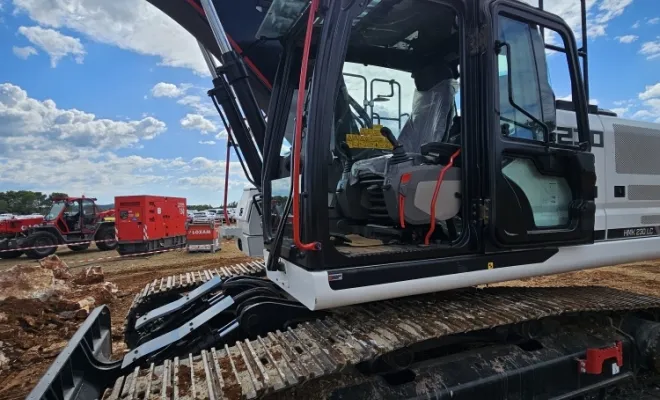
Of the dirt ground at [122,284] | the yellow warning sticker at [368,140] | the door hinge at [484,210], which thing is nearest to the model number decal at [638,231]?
the door hinge at [484,210]

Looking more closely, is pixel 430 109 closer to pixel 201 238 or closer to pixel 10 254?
pixel 201 238

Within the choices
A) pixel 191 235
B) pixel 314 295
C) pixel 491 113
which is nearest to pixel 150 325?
pixel 314 295

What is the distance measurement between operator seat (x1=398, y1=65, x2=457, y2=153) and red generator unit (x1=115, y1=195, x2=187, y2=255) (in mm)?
13718

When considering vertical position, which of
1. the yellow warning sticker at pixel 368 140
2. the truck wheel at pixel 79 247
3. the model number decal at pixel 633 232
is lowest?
the truck wheel at pixel 79 247

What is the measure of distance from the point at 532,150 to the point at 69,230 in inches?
729

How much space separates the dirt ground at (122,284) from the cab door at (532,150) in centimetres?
402

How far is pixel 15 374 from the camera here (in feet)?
14.8

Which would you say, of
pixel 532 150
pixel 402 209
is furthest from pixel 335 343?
pixel 532 150

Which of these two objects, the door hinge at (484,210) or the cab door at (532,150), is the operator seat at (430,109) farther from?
the door hinge at (484,210)

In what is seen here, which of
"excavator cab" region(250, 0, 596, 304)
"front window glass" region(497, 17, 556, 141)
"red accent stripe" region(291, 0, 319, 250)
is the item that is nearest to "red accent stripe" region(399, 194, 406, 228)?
"excavator cab" region(250, 0, 596, 304)

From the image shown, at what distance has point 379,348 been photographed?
2.10 meters

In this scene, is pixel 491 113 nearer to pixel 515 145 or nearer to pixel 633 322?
pixel 515 145

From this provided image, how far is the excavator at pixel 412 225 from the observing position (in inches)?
86.7

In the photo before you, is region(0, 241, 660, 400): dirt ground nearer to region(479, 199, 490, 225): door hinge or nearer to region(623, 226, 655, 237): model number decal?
region(623, 226, 655, 237): model number decal
